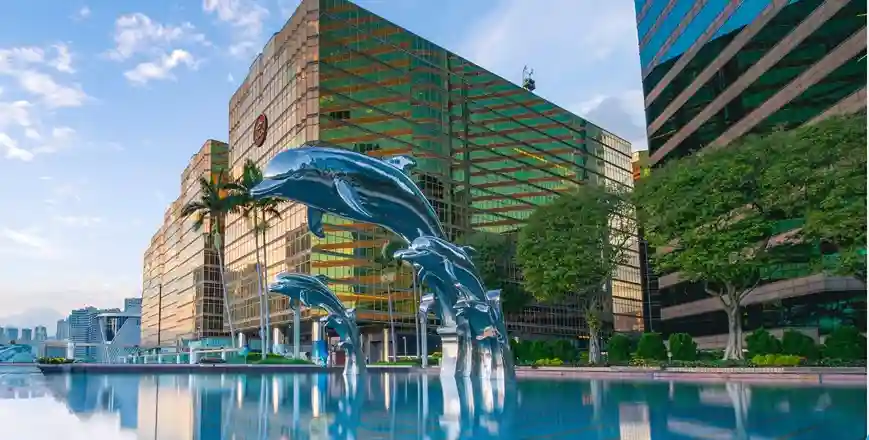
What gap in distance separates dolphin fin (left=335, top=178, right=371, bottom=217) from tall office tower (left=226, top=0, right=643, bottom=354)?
40.2 meters

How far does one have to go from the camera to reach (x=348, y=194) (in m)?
18.3

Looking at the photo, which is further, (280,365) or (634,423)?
(280,365)

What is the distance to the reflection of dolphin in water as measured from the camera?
17.6 meters

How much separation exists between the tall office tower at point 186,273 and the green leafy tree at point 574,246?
51.2m

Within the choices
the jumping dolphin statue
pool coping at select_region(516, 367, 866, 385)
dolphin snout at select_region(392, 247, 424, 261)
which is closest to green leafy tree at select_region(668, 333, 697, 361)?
pool coping at select_region(516, 367, 866, 385)

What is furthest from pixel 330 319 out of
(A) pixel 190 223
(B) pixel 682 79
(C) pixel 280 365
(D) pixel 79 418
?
(A) pixel 190 223

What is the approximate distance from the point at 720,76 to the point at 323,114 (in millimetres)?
34656

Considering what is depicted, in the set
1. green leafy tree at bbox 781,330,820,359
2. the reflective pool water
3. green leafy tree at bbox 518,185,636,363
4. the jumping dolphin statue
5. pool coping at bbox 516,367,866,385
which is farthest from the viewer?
green leafy tree at bbox 518,185,636,363

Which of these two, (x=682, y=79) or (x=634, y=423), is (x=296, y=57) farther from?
(x=634, y=423)

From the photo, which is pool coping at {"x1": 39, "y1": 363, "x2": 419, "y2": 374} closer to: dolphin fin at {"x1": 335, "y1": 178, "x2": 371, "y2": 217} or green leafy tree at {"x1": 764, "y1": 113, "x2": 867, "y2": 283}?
dolphin fin at {"x1": 335, "y1": 178, "x2": 371, "y2": 217}

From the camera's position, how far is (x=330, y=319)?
3294 centimetres

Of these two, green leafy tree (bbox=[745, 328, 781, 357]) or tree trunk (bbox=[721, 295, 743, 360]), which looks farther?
tree trunk (bbox=[721, 295, 743, 360])

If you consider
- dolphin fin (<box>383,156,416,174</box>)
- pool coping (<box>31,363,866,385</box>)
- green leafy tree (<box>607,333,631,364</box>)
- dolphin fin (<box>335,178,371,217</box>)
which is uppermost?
dolphin fin (<box>383,156,416,174</box>)

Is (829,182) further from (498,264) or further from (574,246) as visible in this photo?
(498,264)
